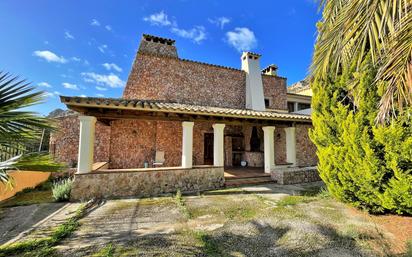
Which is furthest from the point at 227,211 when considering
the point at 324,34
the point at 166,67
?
the point at 166,67

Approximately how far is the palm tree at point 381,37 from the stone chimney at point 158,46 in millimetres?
11308

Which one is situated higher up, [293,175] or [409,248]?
[293,175]

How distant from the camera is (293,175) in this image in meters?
9.84

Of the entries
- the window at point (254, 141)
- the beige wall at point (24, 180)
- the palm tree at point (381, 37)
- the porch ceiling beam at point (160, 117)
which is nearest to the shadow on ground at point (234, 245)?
the palm tree at point (381, 37)

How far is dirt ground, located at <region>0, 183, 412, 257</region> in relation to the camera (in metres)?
3.62

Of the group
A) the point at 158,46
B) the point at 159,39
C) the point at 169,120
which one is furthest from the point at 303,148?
the point at 159,39

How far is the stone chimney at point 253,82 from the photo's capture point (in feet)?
48.8

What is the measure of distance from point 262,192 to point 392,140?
15.8 ft

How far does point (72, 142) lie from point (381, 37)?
47.7 ft

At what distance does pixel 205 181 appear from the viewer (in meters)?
8.66

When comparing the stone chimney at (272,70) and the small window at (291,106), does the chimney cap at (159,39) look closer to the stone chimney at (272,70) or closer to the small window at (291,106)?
the stone chimney at (272,70)

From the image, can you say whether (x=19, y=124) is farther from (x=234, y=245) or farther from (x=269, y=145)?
(x=269, y=145)

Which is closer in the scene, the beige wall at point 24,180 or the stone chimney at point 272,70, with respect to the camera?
the beige wall at point 24,180

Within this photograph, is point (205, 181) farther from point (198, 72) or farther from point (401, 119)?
point (198, 72)
